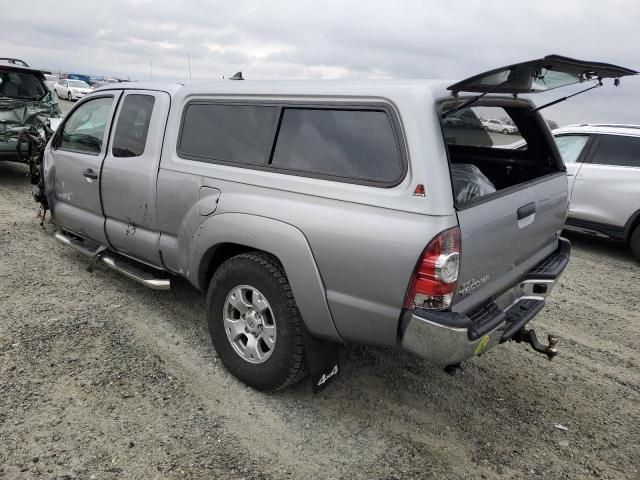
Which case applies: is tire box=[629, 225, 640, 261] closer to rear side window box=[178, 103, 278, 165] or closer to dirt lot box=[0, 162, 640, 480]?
dirt lot box=[0, 162, 640, 480]

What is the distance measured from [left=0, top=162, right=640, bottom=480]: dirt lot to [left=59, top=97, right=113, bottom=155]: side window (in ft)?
4.16

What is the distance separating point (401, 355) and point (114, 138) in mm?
2814

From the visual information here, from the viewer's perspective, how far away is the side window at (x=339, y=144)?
2.48 metres

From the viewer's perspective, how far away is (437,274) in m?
2.27

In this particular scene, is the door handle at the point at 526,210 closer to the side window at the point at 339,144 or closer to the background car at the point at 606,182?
the side window at the point at 339,144

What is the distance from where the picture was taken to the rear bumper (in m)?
2.31

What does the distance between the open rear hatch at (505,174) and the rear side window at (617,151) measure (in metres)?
3.57

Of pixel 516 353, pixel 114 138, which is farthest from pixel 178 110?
pixel 516 353

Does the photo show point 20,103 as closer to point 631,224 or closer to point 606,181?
point 606,181

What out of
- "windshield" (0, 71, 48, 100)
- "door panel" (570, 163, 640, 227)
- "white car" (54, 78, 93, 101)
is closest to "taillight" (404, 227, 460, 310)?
"door panel" (570, 163, 640, 227)

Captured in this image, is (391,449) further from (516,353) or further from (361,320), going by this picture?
(516,353)

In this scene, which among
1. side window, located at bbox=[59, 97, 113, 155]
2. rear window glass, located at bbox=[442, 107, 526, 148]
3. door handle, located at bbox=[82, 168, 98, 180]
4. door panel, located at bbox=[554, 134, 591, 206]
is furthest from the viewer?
door panel, located at bbox=[554, 134, 591, 206]

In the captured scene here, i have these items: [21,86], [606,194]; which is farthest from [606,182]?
[21,86]

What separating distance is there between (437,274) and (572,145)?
5.92 metres
